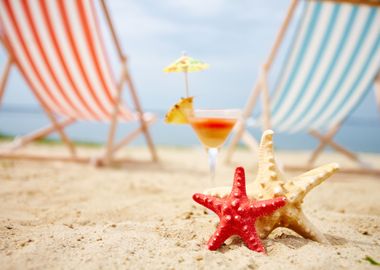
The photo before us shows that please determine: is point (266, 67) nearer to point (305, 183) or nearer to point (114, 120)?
point (114, 120)

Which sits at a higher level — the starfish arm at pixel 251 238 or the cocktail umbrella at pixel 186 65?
the cocktail umbrella at pixel 186 65

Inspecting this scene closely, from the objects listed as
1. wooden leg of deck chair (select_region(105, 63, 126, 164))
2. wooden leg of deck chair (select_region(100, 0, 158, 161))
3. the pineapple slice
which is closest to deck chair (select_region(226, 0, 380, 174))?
wooden leg of deck chair (select_region(100, 0, 158, 161))

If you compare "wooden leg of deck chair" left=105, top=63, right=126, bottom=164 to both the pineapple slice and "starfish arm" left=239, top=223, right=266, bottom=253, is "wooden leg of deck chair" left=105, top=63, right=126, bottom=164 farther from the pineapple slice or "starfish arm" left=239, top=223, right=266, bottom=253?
"starfish arm" left=239, top=223, right=266, bottom=253

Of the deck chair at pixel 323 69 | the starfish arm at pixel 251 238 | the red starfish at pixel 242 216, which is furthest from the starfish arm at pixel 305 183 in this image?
the deck chair at pixel 323 69

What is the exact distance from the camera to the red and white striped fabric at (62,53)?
3.83 metres

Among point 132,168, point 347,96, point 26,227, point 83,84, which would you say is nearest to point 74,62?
point 83,84

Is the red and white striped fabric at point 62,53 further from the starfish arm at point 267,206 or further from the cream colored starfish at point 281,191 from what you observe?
the starfish arm at point 267,206

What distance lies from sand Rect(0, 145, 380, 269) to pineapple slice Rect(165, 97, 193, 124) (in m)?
0.53

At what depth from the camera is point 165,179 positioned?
3725 millimetres

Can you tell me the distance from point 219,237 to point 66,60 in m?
3.09

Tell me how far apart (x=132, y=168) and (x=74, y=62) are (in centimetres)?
131

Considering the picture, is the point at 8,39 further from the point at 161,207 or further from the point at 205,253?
the point at 205,253

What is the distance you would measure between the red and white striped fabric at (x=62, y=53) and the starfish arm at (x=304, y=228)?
115 inches

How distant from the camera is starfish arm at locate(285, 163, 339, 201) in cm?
164
